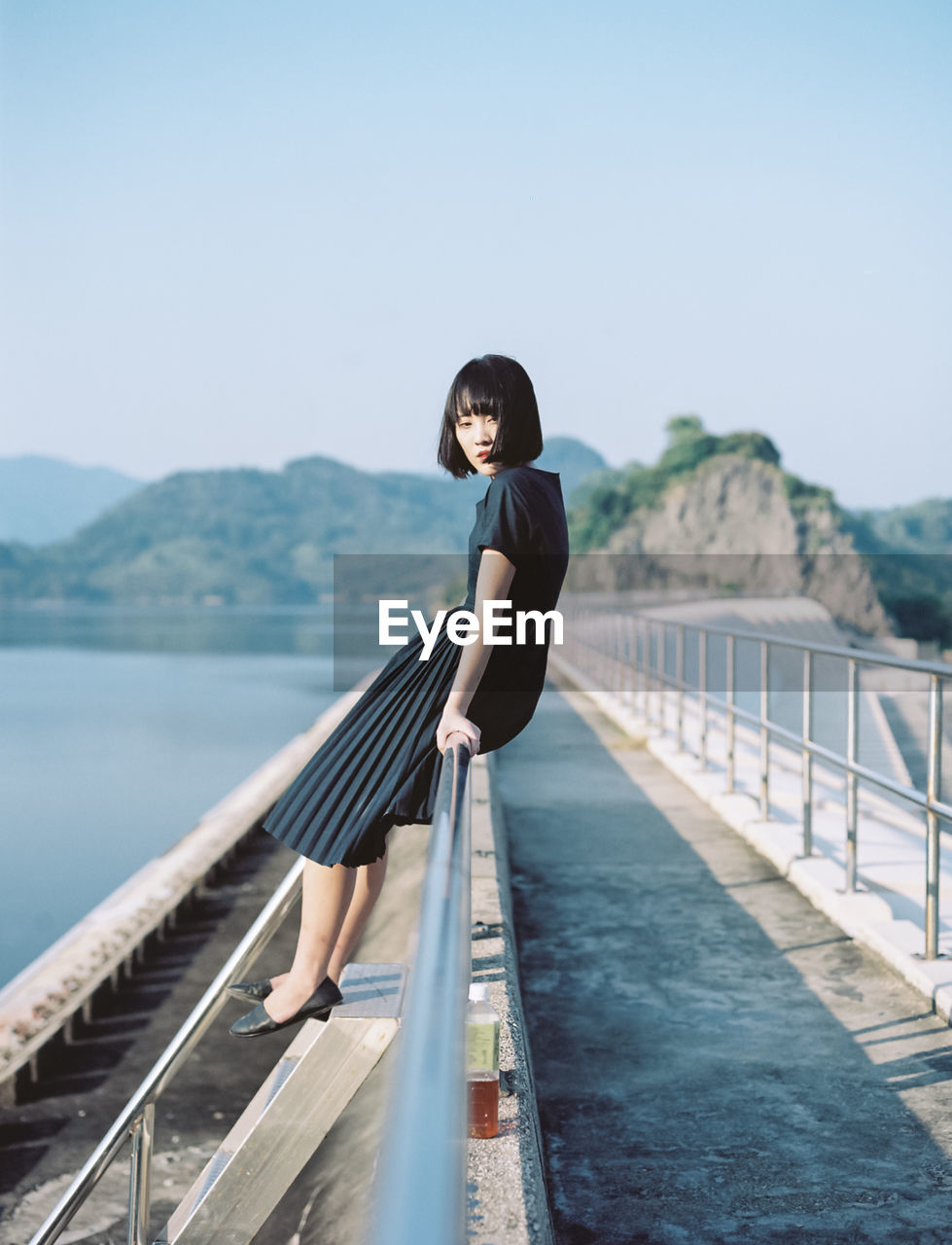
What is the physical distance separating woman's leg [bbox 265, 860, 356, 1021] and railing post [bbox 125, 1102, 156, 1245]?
0.70 metres

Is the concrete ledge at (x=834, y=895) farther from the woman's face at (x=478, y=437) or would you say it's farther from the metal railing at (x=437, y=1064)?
the metal railing at (x=437, y=1064)

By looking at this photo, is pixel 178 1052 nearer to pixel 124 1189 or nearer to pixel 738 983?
pixel 738 983

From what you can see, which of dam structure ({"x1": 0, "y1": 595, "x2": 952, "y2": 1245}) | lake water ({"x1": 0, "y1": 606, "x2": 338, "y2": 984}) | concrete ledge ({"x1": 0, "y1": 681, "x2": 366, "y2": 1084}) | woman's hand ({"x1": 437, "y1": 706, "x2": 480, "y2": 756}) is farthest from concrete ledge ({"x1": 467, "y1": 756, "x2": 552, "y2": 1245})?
lake water ({"x1": 0, "y1": 606, "x2": 338, "y2": 984})

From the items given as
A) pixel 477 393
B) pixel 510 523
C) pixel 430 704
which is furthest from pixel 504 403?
pixel 430 704

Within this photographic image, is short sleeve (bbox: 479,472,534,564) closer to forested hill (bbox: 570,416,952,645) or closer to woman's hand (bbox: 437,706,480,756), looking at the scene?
woman's hand (bbox: 437,706,480,756)

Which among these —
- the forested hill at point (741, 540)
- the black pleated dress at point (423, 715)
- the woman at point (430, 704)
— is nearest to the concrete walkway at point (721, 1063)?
the woman at point (430, 704)

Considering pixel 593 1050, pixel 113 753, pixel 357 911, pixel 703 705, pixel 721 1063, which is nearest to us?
pixel 357 911

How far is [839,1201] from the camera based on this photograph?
2.33m

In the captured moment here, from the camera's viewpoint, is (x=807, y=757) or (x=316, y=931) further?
(x=807, y=757)

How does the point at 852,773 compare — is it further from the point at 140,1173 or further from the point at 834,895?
the point at 140,1173

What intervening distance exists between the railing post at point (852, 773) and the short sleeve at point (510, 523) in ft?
7.51

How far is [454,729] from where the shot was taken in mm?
2020

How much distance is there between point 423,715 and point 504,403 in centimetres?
59

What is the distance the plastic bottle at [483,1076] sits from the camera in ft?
7.11
